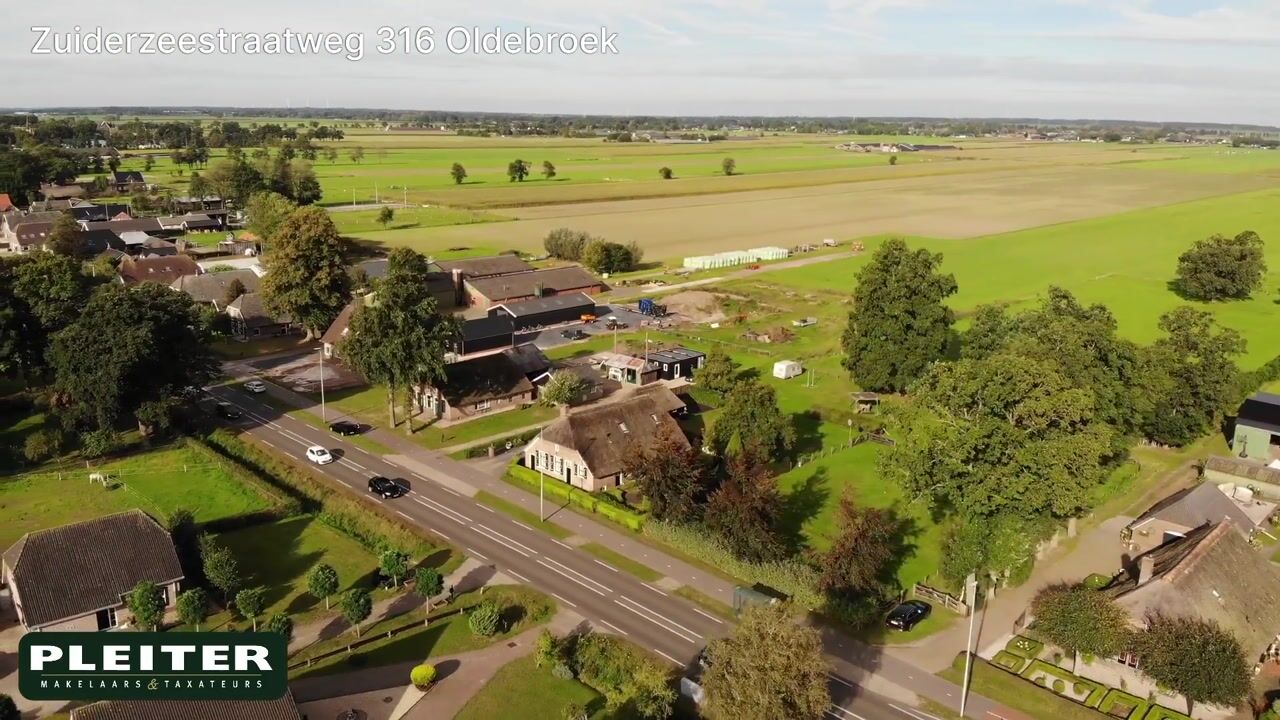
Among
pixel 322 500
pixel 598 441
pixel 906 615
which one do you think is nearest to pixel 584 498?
pixel 598 441

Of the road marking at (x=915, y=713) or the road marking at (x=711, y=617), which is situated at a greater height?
the road marking at (x=711, y=617)

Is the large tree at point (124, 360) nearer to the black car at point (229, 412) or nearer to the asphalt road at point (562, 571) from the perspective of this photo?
the black car at point (229, 412)

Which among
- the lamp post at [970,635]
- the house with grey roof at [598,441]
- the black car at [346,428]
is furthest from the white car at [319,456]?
the lamp post at [970,635]

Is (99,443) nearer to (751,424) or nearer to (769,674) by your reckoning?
(751,424)

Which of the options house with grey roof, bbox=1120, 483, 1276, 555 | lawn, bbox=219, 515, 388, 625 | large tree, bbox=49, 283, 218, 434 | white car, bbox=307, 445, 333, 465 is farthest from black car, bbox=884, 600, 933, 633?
large tree, bbox=49, 283, 218, 434

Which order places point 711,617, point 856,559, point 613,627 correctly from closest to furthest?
1. point 613,627
2. point 856,559
3. point 711,617

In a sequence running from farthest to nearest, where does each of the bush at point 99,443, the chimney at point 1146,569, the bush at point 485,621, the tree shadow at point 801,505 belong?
the bush at point 99,443, the tree shadow at point 801,505, the chimney at point 1146,569, the bush at point 485,621
